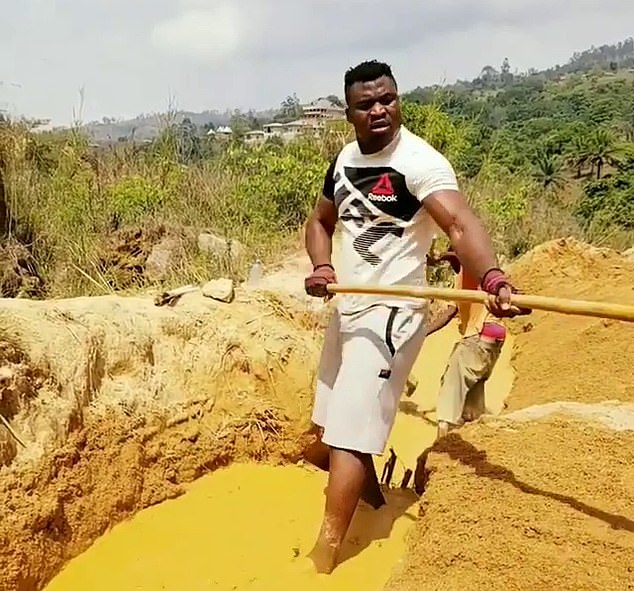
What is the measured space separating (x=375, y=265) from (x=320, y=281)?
28 cm

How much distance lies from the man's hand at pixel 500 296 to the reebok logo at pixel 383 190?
505mm

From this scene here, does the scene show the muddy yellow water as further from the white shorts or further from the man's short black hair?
the man's short black hair

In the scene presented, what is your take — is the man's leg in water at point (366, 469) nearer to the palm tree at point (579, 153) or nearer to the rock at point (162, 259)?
the rock at point (162, 259)

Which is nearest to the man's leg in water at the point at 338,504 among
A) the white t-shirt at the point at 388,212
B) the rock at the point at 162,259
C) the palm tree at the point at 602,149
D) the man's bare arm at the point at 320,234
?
the white t-shirt at the point at 388,212

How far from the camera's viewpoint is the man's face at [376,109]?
3.08 m

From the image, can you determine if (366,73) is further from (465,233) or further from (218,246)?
(218,246)

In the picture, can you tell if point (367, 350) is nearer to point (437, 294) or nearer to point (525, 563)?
point (437, 294)

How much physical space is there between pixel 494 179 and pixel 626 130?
48.6 metres

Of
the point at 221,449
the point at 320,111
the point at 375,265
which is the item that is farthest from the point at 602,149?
the point at 375,265

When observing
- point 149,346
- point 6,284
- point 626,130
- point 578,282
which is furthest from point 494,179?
point 626,130

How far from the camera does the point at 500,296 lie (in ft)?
8.84

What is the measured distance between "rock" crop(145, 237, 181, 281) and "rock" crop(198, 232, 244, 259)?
0.24m

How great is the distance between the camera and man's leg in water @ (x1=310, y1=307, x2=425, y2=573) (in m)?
3.09

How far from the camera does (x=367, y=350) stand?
3.13 metres
